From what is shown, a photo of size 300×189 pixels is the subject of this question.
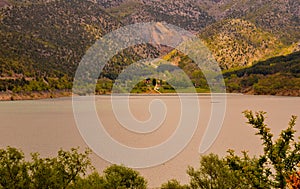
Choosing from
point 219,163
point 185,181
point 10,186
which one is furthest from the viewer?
point 185,181

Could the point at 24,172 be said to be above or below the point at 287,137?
above

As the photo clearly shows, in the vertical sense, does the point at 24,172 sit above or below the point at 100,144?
below

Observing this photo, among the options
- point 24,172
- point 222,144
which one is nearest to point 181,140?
point 222,144

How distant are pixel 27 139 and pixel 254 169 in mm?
57910

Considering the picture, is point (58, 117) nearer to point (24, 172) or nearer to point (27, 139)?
point (27, 139)

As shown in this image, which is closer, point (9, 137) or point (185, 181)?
point (185, 181)

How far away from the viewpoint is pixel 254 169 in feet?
52.3

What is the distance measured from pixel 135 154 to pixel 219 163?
2457 cm

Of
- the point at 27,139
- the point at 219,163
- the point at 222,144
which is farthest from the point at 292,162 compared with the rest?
the point at 27,139

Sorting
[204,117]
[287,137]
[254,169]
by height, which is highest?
[204,117]

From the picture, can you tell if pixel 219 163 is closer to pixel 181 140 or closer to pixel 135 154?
pixel 135 154

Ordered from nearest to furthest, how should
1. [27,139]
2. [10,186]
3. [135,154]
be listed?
[10,186]
[135,154]
[27,139]

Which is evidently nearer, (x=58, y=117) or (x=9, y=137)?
(x=9, y=137)

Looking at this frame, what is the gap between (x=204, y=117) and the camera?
10694 cm
